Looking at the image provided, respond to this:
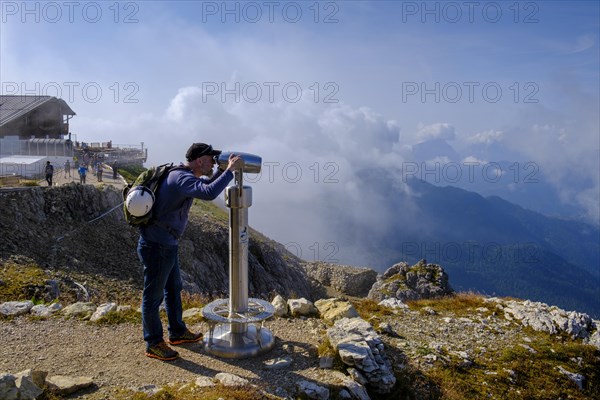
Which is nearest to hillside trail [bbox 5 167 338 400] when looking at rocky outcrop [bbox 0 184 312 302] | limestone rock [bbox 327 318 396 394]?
limestone rock [bbox 327 318 396 394]

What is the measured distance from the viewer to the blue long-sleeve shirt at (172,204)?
6.57m

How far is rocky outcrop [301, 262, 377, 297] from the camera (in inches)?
1965

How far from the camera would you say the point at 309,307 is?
10133mm

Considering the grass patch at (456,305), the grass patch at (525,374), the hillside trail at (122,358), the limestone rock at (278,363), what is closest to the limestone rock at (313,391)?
the hillside trail at (122,358)

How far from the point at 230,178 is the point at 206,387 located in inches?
110

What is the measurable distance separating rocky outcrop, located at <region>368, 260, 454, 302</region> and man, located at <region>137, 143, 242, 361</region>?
32.0 meters

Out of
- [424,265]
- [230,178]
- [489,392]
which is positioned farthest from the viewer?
[424,265]

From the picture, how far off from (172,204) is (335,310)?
4.75m

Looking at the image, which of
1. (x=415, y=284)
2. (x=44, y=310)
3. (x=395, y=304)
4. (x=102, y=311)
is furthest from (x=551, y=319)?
(x=415, y=284)

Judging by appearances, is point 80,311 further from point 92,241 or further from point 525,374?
point 92,241

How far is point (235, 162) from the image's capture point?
22.0ft

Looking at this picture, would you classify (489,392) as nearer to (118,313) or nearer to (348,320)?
(348,320)

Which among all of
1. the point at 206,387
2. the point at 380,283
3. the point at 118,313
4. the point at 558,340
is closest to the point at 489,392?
the point at 558,340

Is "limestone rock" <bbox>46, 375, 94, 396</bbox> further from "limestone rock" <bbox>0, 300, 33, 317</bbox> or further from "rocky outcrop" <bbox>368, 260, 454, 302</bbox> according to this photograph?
"rocky outcrop" <bbox>368, 260, 454, 302</bbox>
